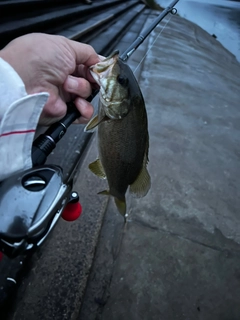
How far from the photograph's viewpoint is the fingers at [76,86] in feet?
4.75

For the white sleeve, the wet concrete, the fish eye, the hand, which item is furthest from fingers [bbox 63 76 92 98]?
the wet concrete

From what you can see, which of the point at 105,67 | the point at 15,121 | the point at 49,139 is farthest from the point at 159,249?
the point at 15,121

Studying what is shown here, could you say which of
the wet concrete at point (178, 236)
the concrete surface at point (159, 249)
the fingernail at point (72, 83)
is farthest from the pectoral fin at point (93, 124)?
the wet concrete at point (178, 236)

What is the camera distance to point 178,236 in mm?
2283

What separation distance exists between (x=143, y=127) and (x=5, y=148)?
602 mm

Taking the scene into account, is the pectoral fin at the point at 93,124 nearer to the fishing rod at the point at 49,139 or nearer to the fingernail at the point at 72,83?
the fishing rod at the point at 49,139

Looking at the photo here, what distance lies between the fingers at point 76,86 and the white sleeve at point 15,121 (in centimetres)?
36

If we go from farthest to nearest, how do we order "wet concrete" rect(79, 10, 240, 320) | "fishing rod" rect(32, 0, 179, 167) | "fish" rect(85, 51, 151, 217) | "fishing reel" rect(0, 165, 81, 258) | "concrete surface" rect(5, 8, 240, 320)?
"wet concrete" rect(79, 10, 240, 320), "concrete surface" rect(5, 8, 240, 320), "fish" rect(85, 51, 151, 217), "fishing rod" rect(32, 0, 179, 167), "fishing reel" rect(0, 165, 81, 258)

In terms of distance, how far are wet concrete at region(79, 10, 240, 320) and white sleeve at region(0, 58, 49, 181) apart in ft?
3.59

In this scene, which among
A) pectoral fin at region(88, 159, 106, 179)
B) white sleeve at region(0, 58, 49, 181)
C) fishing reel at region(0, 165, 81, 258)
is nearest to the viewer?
fishing reel at region(0, 165, 81, 258)

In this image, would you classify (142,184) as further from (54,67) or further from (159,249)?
(159,249)

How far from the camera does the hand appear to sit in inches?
49.3

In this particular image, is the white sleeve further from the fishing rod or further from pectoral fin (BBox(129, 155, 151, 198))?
pectoral fin (BBox(129, 155, 151, 198))

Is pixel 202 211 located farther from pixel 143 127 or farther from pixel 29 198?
pixel 29 198
